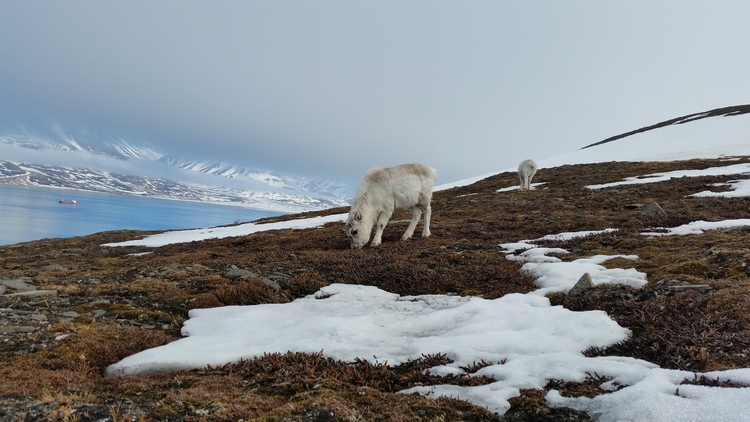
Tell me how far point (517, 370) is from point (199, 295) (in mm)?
6786

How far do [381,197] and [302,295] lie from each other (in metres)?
7.24

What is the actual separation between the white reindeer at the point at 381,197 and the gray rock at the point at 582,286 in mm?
8577

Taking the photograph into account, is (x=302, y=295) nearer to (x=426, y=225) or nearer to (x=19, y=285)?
(x=19, y=285)

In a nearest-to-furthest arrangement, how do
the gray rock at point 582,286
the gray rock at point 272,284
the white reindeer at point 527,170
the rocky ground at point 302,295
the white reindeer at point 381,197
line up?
the rocky ground at point 302,295 < the gray rock at point 582,286 < the gray rock at point 272,284 < the white reindeer at point 381,197 < the white reindeer at point 527,170

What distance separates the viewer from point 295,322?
6883 millimetres

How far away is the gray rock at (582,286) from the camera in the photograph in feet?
24.5

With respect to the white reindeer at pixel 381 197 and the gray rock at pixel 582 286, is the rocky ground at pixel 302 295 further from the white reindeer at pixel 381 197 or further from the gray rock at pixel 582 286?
the white reindeer at pixel 381 197

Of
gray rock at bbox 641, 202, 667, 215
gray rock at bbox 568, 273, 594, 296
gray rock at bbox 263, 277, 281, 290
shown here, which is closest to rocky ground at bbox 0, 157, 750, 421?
gray rock at bbox 263, 277, 281, 290

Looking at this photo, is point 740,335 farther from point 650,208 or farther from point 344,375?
point 650,208

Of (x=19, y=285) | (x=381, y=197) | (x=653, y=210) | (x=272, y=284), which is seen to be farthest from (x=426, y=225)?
(x=19, y=285)

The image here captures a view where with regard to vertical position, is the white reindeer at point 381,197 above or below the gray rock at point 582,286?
above

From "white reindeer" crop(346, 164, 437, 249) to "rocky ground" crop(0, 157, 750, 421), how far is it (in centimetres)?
170

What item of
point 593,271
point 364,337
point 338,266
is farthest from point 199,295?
point 593,271

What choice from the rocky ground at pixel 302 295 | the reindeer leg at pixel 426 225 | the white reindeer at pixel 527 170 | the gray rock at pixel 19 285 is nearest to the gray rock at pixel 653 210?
the rocky ground at pixel 302 295
